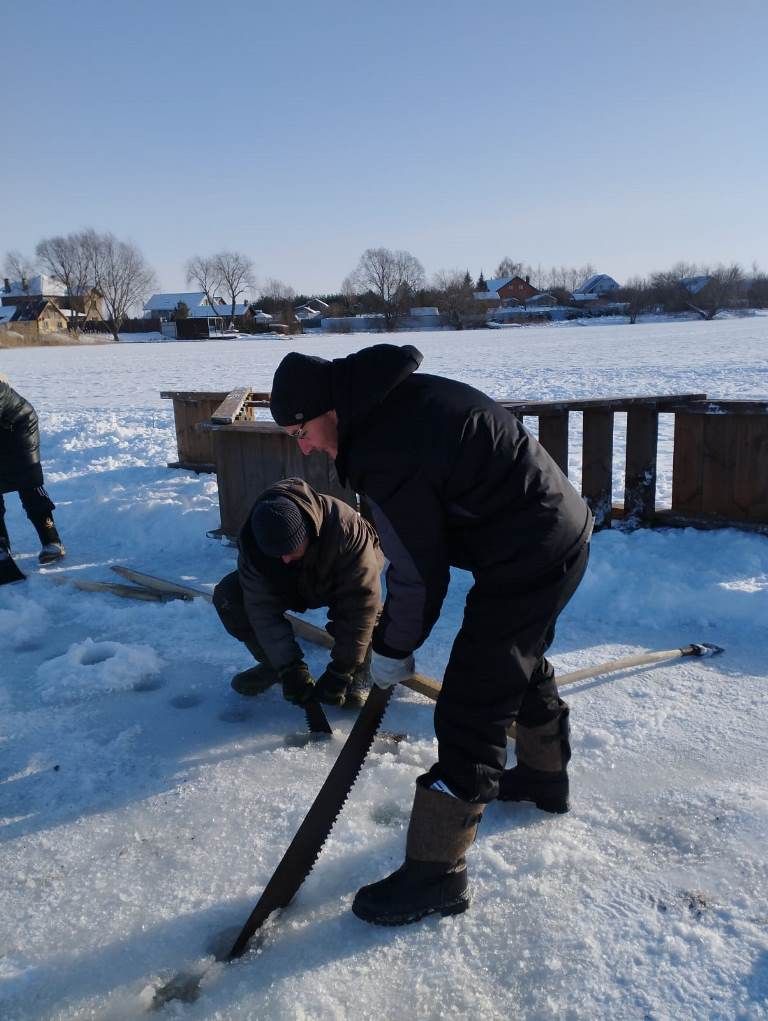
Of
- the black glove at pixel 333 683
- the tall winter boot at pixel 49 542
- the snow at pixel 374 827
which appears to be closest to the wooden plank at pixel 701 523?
the snow at pixel 374 827

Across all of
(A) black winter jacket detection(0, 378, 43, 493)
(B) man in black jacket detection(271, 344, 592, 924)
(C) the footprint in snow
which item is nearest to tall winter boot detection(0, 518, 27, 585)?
(A) black winter jacket detection(0, 378, 43, 493)

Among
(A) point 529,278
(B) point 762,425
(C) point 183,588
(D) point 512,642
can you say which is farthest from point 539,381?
(A) point 529,278

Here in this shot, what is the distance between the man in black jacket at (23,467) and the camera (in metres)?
5.64

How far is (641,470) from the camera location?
5.54 metres

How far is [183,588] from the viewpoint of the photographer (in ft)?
16.2

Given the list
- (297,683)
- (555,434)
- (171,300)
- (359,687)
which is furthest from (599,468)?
(171,300)

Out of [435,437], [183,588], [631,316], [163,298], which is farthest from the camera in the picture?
[163,298]

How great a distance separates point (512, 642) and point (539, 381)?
15003 millimetres

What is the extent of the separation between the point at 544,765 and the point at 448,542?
1.00 metres

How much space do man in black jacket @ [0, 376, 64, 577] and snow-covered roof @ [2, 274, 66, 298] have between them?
90234 millimetres

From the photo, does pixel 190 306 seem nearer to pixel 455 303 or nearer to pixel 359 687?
pixel 455 303

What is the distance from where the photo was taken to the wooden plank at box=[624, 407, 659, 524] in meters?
5.52

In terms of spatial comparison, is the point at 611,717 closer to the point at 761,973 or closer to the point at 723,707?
the point at 723,707

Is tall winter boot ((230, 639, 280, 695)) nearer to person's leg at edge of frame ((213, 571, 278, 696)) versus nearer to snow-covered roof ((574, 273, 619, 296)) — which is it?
person's leg at edge of frame ((213, 571, 278, 696))
